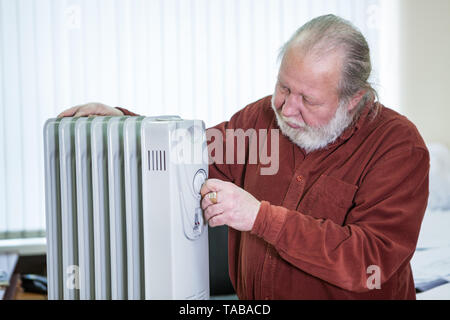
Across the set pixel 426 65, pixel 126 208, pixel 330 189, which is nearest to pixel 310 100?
pixel 330 189

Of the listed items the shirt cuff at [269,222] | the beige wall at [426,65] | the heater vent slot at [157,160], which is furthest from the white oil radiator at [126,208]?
the beige wall at [426,65]

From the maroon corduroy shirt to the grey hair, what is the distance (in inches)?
3.3

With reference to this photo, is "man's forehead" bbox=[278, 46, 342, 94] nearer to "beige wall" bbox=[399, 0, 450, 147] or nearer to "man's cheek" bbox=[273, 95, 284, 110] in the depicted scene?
"man's cheek" bbox=[273, 95, 284, 110]

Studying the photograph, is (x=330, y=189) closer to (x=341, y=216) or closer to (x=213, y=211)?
(x=341, y=216)

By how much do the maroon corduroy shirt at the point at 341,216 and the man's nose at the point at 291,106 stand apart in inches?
5.0

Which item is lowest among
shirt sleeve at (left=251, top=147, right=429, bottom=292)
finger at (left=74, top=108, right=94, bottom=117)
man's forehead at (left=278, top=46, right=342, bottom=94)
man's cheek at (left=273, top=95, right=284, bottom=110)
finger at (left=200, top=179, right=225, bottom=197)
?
shirt sleeve at (left=251, top=147, right=429, bottom=292)

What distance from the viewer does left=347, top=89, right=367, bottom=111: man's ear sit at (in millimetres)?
1053

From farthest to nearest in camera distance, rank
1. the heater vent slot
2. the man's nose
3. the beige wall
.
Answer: the beige wall
the man's nose
the heater vent slot

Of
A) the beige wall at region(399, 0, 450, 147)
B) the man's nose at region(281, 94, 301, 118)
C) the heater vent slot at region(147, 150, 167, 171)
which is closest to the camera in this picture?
the heater vent slot at region(147, 150, 167, 171)

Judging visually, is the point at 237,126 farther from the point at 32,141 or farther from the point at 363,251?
the point at 32,141

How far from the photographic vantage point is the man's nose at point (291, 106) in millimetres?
1002

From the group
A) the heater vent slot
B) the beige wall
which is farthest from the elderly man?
the beige wall

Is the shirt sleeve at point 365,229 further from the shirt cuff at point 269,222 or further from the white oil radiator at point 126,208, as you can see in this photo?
the white oil radiator at point 126,208
